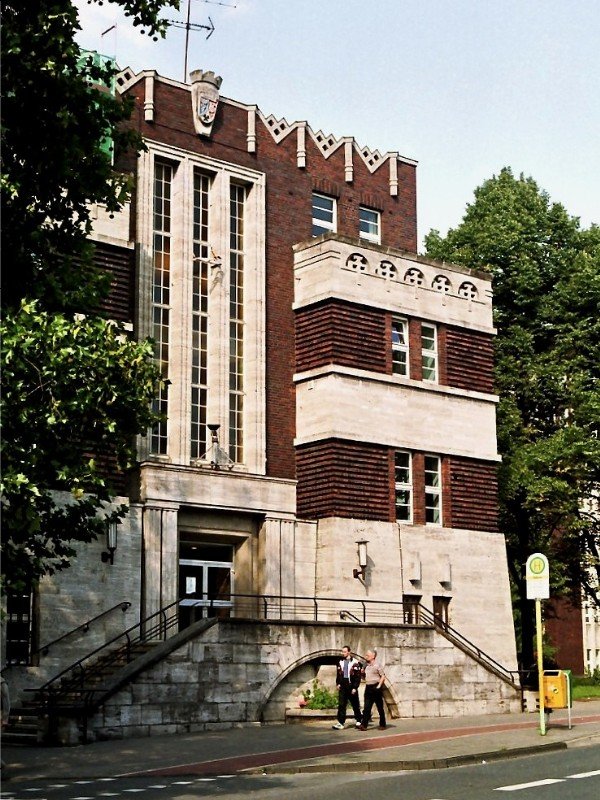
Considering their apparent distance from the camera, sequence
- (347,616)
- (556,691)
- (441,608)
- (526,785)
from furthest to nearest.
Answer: (441,608)
(347,616)
(556,691)
(526,785)

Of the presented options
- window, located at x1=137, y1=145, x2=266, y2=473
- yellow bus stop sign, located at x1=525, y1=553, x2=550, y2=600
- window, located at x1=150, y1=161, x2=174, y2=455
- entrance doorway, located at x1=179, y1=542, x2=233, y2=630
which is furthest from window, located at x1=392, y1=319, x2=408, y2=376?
yellow bus stop sign, located at x1=525, y1=553, x2=550, y2=600

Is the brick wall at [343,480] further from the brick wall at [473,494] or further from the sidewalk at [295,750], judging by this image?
the sidewalk at [295,750]

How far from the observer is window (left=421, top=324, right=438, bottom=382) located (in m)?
39.0

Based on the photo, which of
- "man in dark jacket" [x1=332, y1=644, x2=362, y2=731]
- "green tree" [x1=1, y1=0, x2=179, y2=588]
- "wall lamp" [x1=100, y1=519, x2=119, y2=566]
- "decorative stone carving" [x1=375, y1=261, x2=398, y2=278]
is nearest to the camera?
"green tree" [x1=1, y1=0, x2=179, y2=588]

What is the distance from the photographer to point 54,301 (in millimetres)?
19312

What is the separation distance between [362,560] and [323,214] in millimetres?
10874

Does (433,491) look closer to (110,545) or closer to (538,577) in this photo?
(110,545)

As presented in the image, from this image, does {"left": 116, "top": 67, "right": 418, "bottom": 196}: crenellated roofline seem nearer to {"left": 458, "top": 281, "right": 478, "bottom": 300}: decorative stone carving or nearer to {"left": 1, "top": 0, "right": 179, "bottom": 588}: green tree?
{"left": 458, "top": 281, "right": 478, "bottom": 300}: decorative stone carving

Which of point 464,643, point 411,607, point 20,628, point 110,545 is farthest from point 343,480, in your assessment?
point 20,628

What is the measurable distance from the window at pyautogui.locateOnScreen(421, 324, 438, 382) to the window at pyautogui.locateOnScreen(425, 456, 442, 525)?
2.46 m

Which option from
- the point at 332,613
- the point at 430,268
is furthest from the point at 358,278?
the point at 332,613

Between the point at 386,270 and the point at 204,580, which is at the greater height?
the point at 386,270

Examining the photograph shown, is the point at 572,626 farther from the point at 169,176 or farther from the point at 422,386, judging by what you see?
the point at 169,176

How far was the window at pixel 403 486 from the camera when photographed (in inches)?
1480
